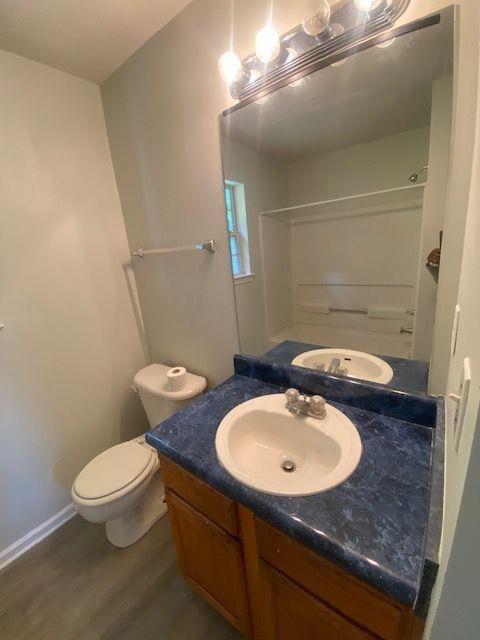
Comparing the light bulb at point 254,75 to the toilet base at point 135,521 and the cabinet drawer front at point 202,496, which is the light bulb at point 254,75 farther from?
the toilet base at point 135,521

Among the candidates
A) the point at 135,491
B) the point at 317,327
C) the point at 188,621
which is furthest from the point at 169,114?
the point at 188,621

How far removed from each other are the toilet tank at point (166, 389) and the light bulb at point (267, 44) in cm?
137

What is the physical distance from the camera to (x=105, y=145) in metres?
1.61

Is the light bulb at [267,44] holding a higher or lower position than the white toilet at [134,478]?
higher

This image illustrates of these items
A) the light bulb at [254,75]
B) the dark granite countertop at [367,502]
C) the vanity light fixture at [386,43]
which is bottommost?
the dark granite countertop at [367,502]

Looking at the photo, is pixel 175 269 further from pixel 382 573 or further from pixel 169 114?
pixel 382 573

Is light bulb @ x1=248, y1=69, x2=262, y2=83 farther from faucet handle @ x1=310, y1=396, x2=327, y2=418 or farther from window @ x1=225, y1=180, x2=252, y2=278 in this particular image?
faucet handle @ x1=310, y1=396, x2=327, y2=418

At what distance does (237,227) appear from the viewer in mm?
1216

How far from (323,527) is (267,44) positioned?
4.60 feet

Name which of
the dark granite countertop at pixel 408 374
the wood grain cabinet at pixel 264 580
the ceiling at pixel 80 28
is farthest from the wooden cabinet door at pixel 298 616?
the ceiling at pixel 80 28

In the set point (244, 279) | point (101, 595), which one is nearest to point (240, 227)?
point (244, 279)

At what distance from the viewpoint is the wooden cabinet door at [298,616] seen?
0.64 meters

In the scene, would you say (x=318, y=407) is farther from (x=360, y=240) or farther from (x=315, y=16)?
(x=315, y=16)

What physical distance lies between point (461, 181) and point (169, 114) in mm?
1226
